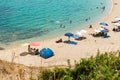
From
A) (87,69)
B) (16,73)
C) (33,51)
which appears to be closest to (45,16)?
(33,51)

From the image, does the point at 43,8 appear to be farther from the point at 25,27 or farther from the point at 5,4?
the point at 25,27

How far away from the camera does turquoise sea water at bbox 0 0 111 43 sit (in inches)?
1865

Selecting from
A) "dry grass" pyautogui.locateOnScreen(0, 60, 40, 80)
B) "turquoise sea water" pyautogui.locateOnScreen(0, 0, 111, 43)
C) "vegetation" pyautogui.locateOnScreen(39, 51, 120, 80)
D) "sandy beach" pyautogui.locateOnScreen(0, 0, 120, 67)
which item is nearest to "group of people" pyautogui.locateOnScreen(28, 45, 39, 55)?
"sandy beach" pyautogui.locateOnScreen(0, 0, 120, 67)

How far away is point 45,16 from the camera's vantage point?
57188 millimetres

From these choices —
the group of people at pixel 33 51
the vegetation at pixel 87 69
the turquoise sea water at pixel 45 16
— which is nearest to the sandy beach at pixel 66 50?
the group of people at pixel 33 51

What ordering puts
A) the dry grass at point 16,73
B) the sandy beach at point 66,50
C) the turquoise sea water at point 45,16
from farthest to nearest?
the turquoise sea water at point 45,16 → the sandy beach at point 66,50 → the dry grass at point 16,73

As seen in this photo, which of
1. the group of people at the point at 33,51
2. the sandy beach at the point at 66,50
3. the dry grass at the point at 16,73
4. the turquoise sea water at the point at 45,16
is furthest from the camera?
the turquoise sea water at the point at 45,16

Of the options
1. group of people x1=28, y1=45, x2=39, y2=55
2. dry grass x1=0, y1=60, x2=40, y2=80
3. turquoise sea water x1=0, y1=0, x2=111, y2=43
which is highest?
dry grass x1=0, y1=60, x2=40, y2=80

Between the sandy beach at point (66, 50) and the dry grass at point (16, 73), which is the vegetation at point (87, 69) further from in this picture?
the sandy beach at point (66, 50)

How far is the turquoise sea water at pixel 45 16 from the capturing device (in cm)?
4738

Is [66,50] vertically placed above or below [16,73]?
below

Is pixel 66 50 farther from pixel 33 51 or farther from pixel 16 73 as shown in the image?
pixel 16 73

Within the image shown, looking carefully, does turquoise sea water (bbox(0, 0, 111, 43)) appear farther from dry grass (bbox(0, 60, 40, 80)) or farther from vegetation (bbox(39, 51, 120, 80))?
vegetation (bbox(39, 51, 120, 80))

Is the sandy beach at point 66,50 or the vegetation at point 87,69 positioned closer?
the vegetation at point 87,69
